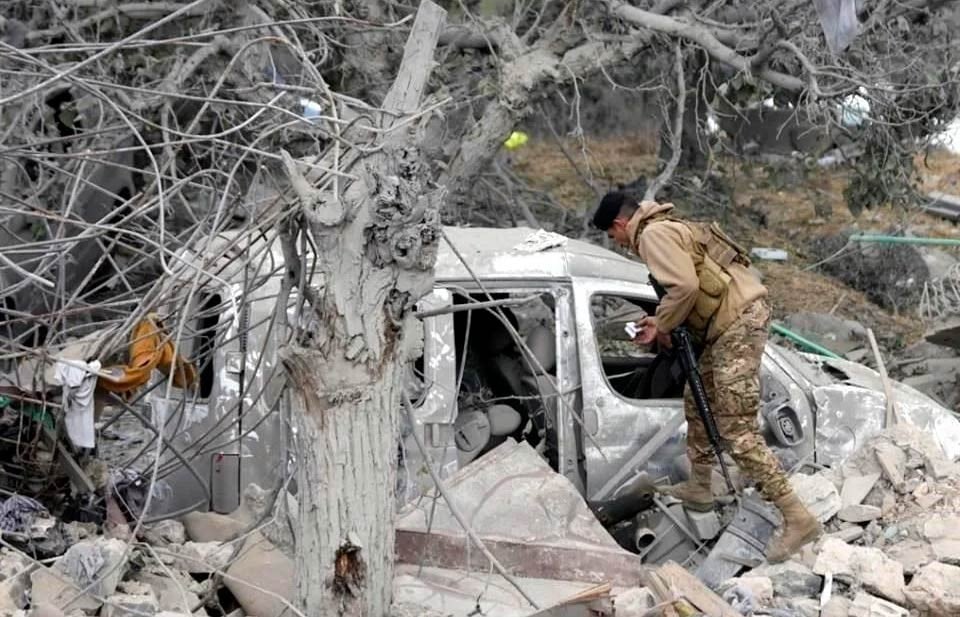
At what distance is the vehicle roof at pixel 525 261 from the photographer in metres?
6.91

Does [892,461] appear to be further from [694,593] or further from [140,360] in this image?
[140,360]

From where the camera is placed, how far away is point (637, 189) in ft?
39.3

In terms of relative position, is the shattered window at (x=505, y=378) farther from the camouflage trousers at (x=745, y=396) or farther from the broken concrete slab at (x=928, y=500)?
the broken concrete slab at (x=928, y=500)

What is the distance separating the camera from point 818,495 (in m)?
6.64

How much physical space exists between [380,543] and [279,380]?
1953mm

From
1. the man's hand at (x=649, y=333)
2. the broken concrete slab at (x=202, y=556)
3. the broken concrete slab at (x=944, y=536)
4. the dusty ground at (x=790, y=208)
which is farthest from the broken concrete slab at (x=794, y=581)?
the dusty ground at (x=790, y=208)

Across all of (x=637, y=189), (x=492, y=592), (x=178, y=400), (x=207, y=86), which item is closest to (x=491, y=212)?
(x=637, y=189)

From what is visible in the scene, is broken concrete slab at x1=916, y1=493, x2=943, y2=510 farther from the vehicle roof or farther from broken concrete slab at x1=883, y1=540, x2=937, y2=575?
the vehicle roof

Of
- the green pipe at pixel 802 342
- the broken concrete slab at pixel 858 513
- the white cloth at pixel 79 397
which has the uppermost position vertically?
the white cloth at pixel 79 397

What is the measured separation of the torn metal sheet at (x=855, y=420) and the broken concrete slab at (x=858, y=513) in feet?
1.47

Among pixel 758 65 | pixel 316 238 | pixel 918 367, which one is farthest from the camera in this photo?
pixel 918 367

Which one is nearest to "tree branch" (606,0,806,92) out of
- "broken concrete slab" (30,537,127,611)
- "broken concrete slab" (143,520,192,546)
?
"broken concrete slab" (143,520,192,546)

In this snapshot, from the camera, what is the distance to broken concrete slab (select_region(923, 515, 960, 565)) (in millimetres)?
6141

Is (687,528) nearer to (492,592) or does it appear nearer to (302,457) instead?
(492,592)
